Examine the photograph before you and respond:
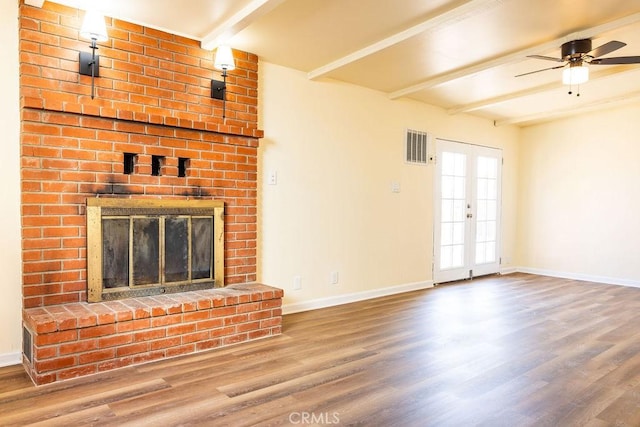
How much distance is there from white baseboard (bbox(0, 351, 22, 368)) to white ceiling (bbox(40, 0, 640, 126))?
2.35 metres

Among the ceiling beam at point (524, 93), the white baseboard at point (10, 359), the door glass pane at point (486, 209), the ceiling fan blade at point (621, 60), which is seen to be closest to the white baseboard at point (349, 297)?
the door glass pane at point (486, 209)

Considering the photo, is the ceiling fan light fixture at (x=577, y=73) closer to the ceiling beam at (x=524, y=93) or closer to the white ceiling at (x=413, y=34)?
the white ceiling at (x=413, y=34)

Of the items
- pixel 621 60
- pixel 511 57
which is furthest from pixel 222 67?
pixel 621 60

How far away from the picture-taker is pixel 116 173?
297 centimetres

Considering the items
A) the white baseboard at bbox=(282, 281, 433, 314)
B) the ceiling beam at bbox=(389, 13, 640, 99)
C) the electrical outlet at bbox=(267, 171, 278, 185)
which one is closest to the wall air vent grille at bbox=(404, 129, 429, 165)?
the ceiling beam at bbox=(389, 13, 640, 99)

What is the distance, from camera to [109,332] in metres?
2.57

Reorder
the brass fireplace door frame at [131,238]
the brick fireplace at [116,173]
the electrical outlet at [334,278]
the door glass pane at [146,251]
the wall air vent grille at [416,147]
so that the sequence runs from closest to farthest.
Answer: the brick fireplace at [116,173], the brass fireplace door frame at [131,238], the door glass pane at [146,251], the electrical outlet at [334,278], the wall air vent grille at [416,147]

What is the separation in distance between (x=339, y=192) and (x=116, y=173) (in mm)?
2193

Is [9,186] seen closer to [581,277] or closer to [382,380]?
[382,380]

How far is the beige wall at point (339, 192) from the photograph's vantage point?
3.92 meters

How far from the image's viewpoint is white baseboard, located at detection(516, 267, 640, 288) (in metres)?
5.45

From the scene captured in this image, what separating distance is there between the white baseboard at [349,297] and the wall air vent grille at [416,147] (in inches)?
61.0

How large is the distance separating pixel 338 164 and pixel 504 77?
1.89 metres

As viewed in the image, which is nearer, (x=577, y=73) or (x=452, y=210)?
(x=577, y=73)
